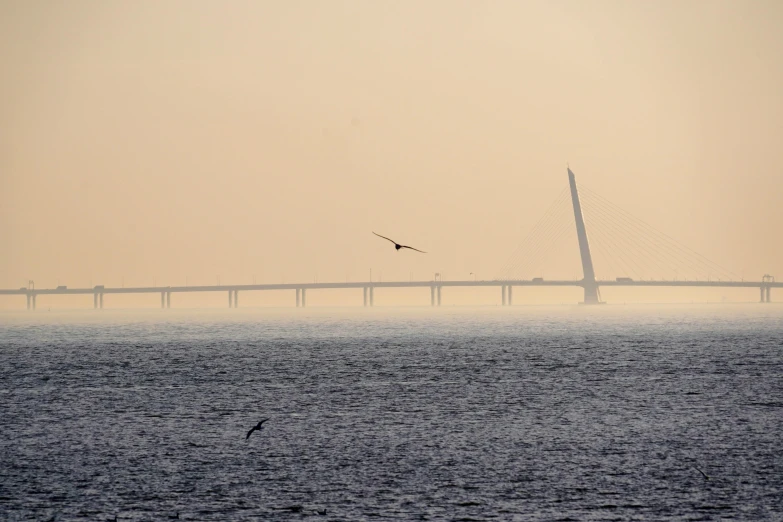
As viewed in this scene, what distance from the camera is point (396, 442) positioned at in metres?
44.4

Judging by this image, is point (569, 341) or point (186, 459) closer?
point (186, 459)

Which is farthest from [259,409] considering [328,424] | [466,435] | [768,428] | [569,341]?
[569,341]

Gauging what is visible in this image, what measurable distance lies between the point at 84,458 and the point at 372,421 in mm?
15033

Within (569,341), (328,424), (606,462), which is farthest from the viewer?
(569,341)

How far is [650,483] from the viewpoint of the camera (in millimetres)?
35594

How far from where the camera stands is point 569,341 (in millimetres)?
137750

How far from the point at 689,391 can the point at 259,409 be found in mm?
26509

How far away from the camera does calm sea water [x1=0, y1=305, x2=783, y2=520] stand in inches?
1286

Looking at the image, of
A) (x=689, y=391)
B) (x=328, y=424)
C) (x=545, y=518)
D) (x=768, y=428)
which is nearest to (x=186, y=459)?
(x=328, y=424)

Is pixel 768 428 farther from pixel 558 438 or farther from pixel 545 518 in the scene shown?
pixel 545 518

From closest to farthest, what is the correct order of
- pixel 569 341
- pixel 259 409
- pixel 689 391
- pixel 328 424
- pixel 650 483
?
1. pixel 650 483
2. pixel 328 424
3. pixel 259 409
4. pixel 689 391
5. pixel 569 341

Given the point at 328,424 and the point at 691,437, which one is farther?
the point at 328,424

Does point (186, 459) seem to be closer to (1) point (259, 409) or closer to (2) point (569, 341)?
(1) point (259, 409)

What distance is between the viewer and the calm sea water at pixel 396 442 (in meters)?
32.7
